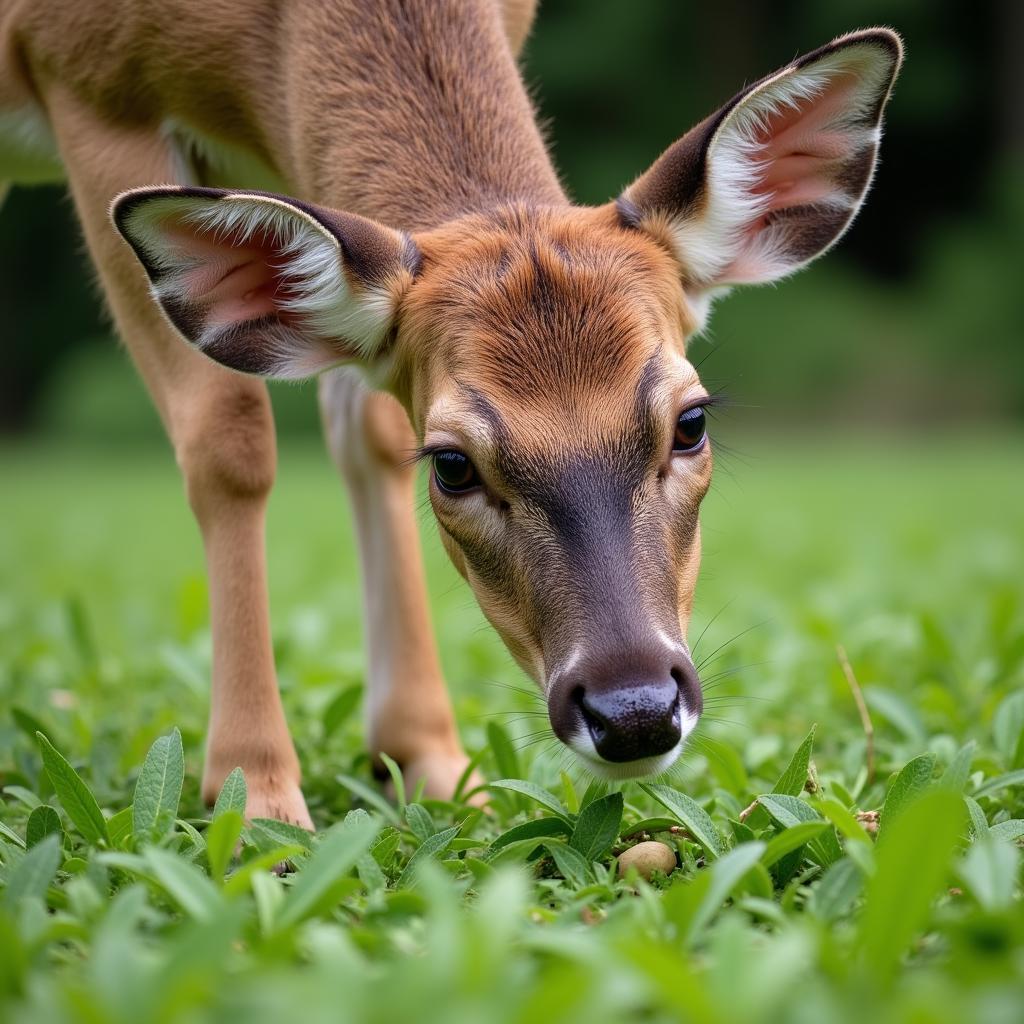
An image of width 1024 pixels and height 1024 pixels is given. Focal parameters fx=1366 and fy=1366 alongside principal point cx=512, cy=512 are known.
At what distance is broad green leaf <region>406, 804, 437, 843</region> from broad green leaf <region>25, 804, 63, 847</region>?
794 mm

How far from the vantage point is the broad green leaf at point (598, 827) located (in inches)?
119

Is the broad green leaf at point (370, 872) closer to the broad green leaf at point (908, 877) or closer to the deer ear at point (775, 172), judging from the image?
the broad green leaf at point (908, 877)

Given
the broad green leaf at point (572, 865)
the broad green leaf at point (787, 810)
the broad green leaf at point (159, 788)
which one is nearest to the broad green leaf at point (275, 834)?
the broad green leaf at point (159, 788)

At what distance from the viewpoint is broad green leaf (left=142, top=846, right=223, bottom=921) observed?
2367mm

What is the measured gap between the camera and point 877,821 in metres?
3.13

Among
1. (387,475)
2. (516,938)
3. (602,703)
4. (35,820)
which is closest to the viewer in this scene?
(516,938)

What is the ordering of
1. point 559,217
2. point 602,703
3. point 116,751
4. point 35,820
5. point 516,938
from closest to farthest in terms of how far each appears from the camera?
point 516,938, point 602,703, point 35,820, point 559,217, point 116,751

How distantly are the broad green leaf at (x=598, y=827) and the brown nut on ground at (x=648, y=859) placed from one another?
0.17ft

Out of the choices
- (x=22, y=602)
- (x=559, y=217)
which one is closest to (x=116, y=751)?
(x=559, y=217)

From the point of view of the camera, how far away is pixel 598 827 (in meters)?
3.06

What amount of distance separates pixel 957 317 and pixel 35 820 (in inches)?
1050

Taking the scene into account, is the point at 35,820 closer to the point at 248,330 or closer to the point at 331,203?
the point at 248,330

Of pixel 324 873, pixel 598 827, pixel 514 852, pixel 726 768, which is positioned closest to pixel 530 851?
pixel 514 852

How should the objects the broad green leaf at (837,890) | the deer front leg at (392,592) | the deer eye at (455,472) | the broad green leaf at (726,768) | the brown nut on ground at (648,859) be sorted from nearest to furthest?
the broad green leaf at (837,890)
the brown nut on ground at (648,859)
the deer eye at (455,472)
the broad green leaf at (726,768)
the deer front leg at (392,592)
